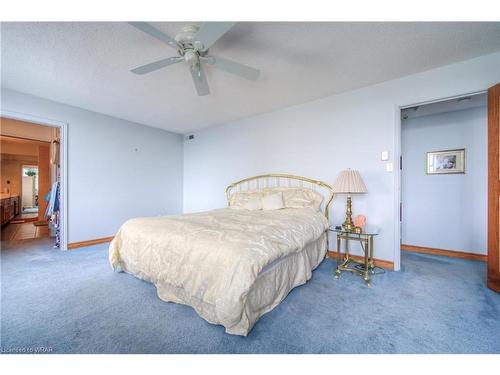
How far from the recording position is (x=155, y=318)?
5.39 ft

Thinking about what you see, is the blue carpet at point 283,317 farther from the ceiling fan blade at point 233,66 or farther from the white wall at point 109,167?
the ceiling fan blade at point 233,66

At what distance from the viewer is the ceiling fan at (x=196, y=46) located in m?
1.49

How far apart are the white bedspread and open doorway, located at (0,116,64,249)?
2.36m

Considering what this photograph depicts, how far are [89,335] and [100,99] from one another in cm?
335

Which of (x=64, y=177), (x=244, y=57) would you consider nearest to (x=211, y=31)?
(x=244, y=57)

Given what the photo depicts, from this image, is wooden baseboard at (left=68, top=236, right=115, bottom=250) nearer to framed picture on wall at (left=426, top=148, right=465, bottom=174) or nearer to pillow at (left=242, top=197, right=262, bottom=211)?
pillow at (left=242, top=197, right=262, bottom=211)

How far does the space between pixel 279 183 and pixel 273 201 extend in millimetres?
611

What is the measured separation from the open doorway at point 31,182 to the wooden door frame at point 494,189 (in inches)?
227

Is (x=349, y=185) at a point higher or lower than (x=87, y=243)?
higher

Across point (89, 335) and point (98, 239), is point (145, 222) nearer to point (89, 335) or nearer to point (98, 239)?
point (89, 335)

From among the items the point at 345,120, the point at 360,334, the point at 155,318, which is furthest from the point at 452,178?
the point at 155,318

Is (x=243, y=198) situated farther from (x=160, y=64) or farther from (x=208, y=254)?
(x=160, y=64)

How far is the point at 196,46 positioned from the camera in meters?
1.76

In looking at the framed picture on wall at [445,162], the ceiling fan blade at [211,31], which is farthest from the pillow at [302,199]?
the ceiling fan blade at [211,31]
